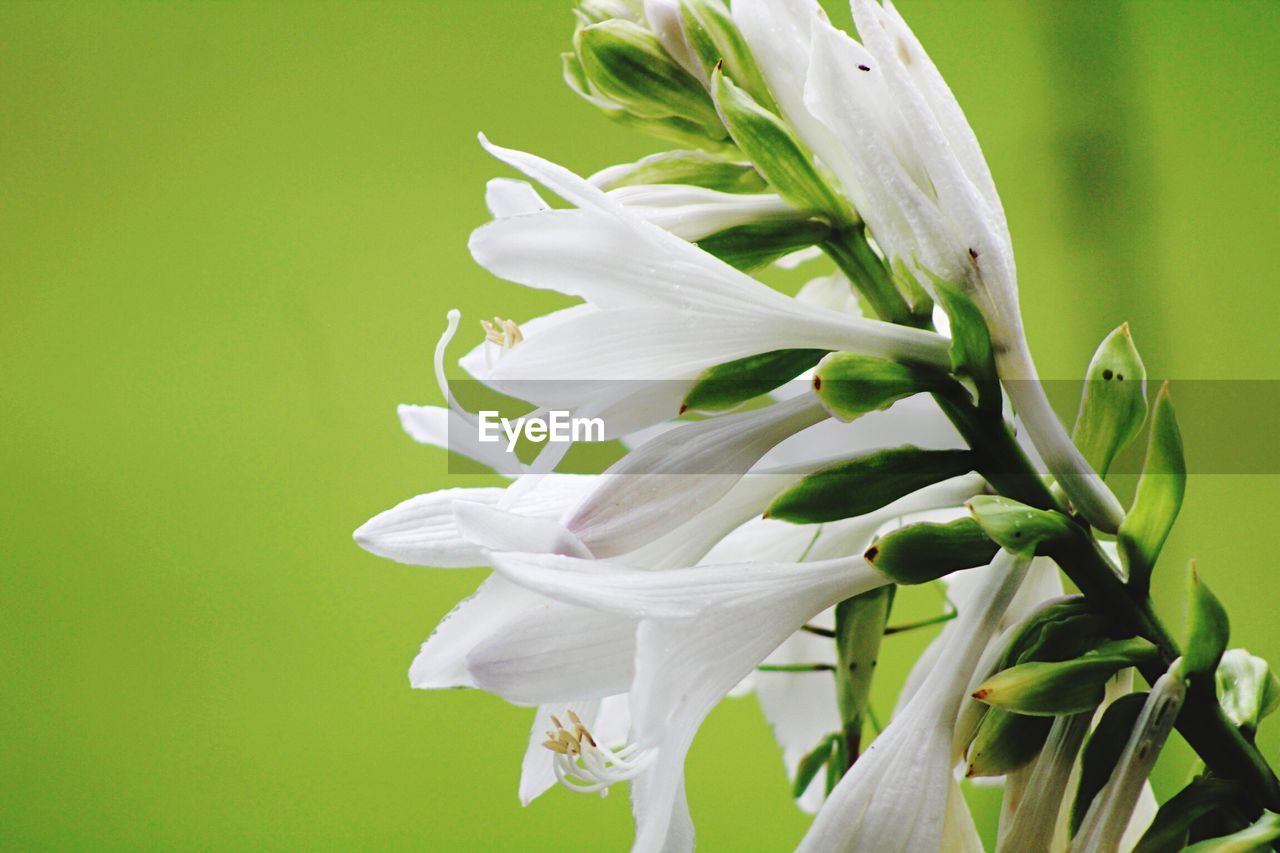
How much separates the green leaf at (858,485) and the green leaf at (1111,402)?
0.14 ft

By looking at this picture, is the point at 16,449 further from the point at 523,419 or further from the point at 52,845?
the point at 523,419

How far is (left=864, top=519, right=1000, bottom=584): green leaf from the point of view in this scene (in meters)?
0.24

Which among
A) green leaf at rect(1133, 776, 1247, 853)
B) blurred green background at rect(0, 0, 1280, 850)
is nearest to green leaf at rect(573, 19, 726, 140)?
green leaf at rect(1133, 776, 1247, 853)

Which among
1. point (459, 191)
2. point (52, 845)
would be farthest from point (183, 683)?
point (459, 191)

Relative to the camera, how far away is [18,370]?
45.2 inches

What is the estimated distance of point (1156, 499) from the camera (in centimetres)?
25

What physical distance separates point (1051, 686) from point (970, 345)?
0.25 feet

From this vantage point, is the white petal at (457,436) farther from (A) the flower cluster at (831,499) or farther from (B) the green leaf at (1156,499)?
(B) the green leaf at (1156,499)

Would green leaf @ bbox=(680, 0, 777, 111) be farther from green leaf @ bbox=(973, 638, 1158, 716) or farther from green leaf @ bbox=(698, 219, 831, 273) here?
green leaf @ bbox=(973, 638, 1158, 716)

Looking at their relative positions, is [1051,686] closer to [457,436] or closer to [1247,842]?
[1247,842]

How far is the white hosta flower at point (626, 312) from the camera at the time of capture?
0.80 ft

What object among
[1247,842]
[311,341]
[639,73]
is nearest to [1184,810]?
[1247,842]

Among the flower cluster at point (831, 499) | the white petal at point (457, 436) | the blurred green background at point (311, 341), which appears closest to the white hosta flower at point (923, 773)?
the flower cluster at point (831, 499)

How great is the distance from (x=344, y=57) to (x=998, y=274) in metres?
1.08
